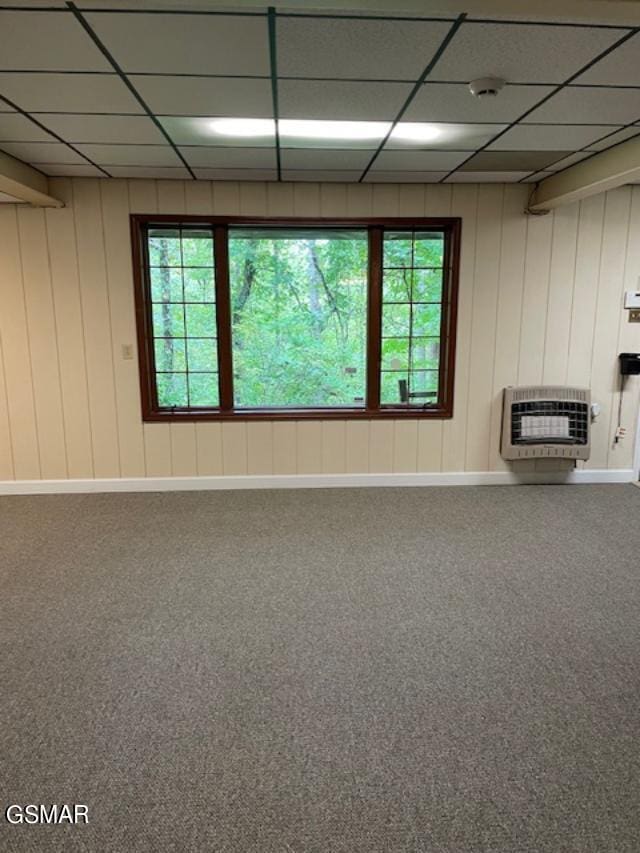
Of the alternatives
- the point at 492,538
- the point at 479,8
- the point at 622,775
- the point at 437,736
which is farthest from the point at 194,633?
the point at 479,8

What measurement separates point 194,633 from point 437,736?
1.19 m

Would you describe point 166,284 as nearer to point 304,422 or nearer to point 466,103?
point 304,422

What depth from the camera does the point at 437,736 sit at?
6.20 feet

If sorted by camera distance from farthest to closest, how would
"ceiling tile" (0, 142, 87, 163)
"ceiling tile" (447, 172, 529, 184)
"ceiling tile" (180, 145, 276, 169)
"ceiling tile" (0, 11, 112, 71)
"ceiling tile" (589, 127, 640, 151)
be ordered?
"ceiling tile" (447, 172, 529, 184), "ceiling tile" (180, 145, 276, 169), "ceiling tile" (0, 142, 87, 163), "ceiling tile" (589, 127, 640, 151), "ceiling tile" (0, 11, 112, 71)

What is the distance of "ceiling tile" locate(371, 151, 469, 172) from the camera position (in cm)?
338

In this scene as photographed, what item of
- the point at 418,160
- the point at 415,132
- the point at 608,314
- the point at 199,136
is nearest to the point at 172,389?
the point at 199,136

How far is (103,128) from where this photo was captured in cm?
288

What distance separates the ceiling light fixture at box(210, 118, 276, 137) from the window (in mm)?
1215

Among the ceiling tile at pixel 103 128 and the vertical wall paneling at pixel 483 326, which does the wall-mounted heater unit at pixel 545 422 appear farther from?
the ceiling tile at pixel 103 128

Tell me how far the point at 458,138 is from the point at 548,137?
0.51 metres

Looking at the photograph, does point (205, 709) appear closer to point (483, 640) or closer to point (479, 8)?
point (483, 640)

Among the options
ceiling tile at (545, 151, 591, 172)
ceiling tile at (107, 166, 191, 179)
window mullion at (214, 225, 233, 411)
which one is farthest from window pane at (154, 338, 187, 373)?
ceiling tile at (545, 151, 591, 172)

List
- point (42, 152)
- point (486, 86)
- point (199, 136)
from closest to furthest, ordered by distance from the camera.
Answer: point (486, 86) < point (199, 136) < point (42, 152)

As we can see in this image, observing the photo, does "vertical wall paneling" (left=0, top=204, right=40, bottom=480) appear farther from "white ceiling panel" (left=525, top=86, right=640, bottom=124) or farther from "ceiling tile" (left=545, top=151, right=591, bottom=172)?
"ceiling tile" (left=545, top=151, right=591, bottom=172)
